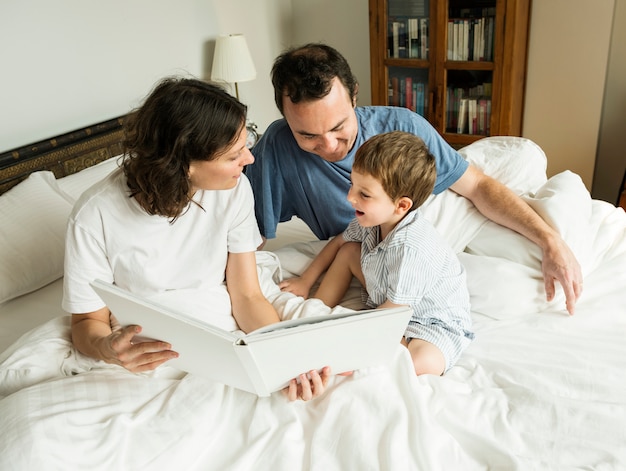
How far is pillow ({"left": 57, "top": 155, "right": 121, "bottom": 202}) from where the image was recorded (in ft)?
6.62

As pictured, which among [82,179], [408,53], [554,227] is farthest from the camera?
[408,53]

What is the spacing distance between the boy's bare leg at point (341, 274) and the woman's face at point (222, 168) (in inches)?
17.1

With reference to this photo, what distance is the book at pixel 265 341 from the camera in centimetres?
99

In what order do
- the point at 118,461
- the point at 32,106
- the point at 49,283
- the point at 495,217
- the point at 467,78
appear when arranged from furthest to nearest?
the point at 467,78, the point at 32,106, the point at 49,283, the point at 495,217, the point at 118,461

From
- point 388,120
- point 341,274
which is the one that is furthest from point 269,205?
point 388,120

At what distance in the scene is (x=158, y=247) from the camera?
54.1 inches

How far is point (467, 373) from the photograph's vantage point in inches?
53.6

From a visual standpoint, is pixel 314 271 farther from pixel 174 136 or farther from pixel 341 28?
pixel 341 28

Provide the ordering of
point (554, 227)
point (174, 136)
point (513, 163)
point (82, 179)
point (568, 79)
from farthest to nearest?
1. point (568, 79)
2. point (82, 179)
3. point (513, 163)
4. point (554, 227)
5. point (174, 136)

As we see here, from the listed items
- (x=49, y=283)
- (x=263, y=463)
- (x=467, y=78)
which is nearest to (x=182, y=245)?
(x=263, y=463)

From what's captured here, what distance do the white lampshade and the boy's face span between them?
176 cm

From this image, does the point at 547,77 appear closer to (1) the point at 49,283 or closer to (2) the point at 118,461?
(1) the point at 49,283

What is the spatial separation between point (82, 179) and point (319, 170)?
91cm

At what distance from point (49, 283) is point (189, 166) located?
2.77 ft
